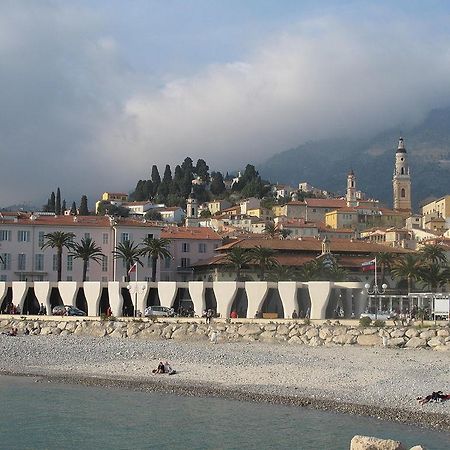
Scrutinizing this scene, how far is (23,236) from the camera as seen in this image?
256 ft

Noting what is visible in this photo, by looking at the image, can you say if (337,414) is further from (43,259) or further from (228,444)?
(43,259)

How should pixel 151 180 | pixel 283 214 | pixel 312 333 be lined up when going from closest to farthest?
pixel 312 333
pixel 283 214
pixel 151 180

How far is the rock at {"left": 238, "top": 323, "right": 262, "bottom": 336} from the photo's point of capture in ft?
158

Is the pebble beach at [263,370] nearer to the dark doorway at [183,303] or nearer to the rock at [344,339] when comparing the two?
the rock at [344,339]

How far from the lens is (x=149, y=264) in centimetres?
8125

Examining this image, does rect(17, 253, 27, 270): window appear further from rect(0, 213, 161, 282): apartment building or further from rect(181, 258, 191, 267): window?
rect(181, 258, 191, 267): window

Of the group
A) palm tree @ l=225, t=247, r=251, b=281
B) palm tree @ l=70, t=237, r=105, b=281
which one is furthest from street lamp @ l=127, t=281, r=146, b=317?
palm tree @ l=225, t=247, r=251, b=281

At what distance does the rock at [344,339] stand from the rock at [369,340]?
0.29 metres

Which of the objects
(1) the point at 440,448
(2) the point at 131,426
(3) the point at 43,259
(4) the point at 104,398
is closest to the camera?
(1) the point at 440,448

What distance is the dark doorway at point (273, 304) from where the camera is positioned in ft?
198

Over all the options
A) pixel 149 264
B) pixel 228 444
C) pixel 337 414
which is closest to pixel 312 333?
pixel 337 414

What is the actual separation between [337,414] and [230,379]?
26.7ft

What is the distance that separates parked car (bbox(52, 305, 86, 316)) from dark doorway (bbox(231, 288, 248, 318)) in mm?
11792

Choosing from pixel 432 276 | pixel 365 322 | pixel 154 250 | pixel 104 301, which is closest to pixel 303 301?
pixel 365 322
